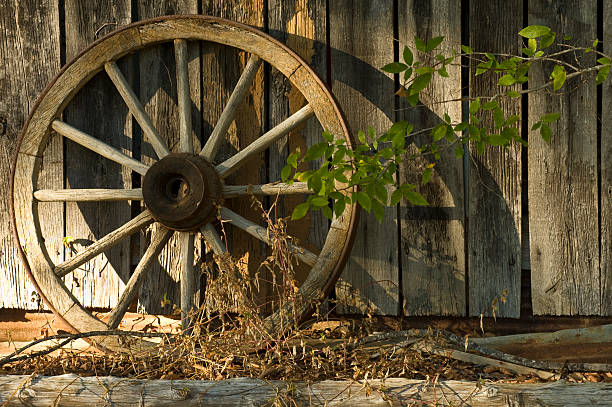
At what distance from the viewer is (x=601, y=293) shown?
295cm

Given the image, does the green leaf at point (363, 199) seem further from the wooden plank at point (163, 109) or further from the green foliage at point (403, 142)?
the wooden plank at point (163, 109)

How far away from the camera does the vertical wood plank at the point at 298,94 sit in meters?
3.04

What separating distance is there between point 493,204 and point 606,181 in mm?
535

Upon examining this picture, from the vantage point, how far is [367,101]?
9.93 ft

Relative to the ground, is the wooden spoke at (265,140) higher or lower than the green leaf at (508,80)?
lower

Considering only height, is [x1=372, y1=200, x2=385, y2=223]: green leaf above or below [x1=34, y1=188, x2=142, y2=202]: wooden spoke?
below

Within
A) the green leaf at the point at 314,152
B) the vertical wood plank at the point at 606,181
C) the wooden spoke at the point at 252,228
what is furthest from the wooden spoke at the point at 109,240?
the vertical wood plank at the point at 606,181

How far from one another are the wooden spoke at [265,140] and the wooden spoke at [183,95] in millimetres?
226

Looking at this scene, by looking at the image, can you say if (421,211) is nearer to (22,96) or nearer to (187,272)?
(187,272)

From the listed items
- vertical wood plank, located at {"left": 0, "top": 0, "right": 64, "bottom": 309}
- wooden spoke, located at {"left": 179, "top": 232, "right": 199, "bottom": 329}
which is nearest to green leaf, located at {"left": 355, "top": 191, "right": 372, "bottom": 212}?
wooden spoke, located at {"left": 179, "top": 232, "right": 199, "bottom": 329}

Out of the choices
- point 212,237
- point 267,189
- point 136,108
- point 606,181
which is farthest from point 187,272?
point 606,181

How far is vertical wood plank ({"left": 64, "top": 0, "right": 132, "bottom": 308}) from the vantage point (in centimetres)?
321

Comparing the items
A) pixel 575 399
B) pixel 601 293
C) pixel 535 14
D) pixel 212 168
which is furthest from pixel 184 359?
pixel 535 14

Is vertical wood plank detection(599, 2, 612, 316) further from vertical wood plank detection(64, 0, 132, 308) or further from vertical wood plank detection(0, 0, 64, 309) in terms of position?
vertical wood plank detection(0, 0, 64, 309)
